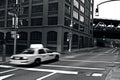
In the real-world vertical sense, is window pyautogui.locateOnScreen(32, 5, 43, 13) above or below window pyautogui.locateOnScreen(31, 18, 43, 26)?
above

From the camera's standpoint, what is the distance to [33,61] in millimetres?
14727

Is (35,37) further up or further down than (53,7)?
further down

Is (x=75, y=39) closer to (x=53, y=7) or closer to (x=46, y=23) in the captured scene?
(x=46, y=23)

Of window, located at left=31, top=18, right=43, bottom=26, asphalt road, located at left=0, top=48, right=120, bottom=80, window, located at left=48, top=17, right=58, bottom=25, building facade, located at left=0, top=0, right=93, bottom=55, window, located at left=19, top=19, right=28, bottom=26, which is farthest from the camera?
window, located at left=19, top=19, right=28, bottom=26

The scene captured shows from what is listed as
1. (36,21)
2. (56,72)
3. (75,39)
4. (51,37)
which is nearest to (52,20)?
(51,37)

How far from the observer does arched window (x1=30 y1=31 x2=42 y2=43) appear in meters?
44.5

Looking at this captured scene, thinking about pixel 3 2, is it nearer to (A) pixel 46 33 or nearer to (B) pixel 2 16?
(B) pixel 2 16

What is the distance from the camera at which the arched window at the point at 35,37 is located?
4449 centimetres

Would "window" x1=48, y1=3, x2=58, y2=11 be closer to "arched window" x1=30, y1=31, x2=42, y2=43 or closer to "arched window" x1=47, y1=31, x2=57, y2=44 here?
"arched window" x1=47, y1=31, x2=57, y2=44

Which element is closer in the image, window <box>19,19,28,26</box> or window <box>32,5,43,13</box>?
window <box>32,5,43,13</box>

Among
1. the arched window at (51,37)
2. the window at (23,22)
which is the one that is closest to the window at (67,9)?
the arched window at (51,37)

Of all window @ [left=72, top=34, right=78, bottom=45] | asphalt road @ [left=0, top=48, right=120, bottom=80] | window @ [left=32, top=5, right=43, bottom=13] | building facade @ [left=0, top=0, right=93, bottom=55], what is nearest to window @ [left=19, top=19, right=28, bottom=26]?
building facade @ [left=0, top=0, right=93, bottom=55]

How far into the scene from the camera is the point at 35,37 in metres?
45.3

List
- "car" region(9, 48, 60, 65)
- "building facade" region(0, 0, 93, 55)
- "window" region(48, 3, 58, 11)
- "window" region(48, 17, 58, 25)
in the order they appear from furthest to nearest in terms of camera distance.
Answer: "window" region(48, 3, 58, 11) → "window" region(48, 17, 58, 25) → "building facade" region(0, 0, 93, 55) → "car" region(9, 48, 60, 65)
